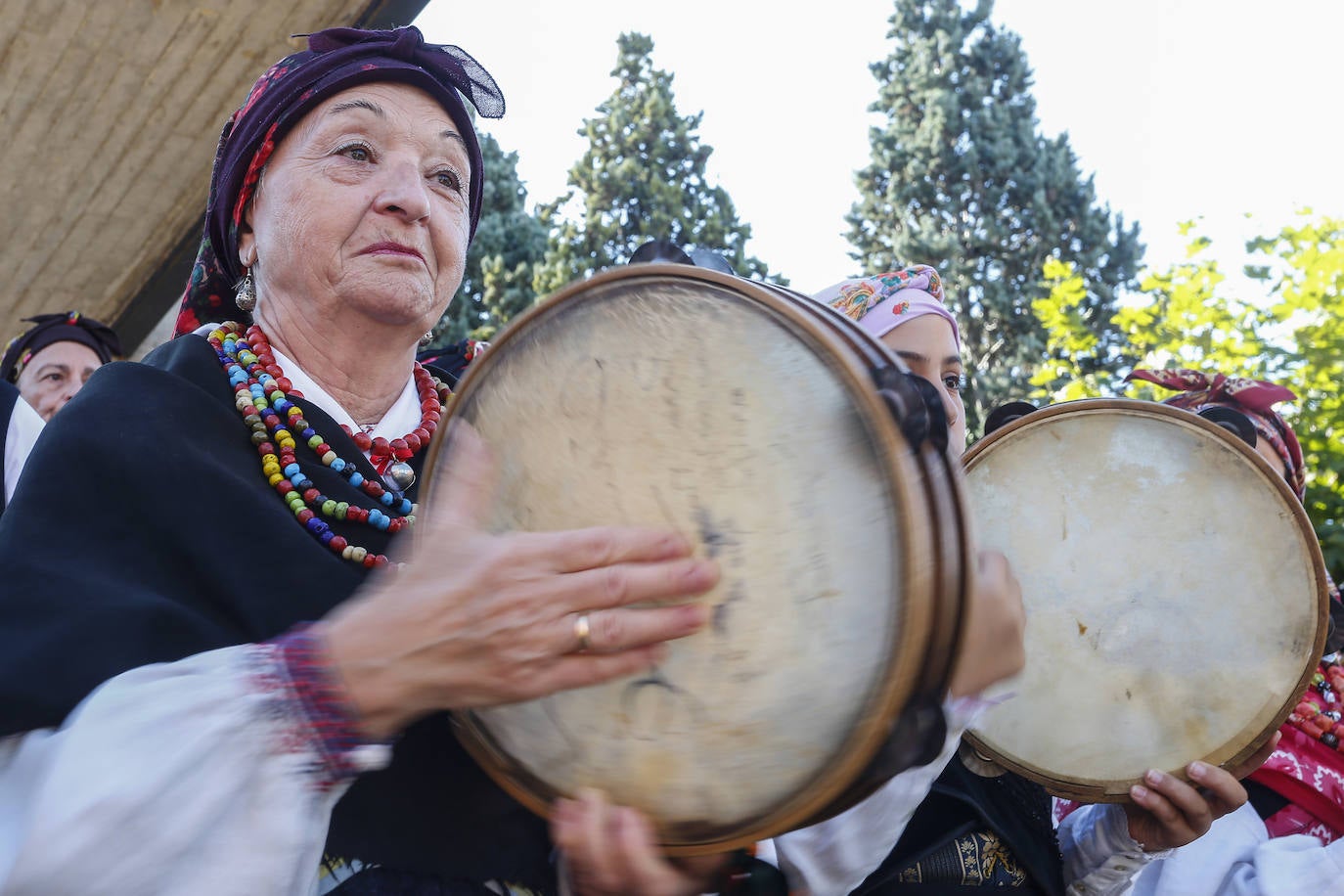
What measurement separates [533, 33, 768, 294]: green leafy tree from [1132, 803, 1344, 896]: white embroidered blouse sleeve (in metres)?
13.4

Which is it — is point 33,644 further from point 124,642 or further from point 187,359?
point 187,359

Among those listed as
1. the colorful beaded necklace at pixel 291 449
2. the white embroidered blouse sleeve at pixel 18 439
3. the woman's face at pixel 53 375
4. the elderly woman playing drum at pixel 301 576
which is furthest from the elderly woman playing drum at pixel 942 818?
the woman's face at pixel 53 375

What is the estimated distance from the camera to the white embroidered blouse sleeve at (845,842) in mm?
1494

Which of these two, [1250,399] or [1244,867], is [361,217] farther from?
[1250,399]

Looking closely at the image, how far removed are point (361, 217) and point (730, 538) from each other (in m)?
1.01

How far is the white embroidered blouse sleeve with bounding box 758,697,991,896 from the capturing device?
58.8 inches

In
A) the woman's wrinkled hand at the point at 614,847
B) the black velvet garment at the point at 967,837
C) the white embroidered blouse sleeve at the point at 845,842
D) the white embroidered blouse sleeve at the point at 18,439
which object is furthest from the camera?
the white embroidered blouse sleeve at the point at 18,439

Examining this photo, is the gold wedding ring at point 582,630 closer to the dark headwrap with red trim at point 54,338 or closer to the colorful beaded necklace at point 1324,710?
the colorful beaded necklace at point 1324,710

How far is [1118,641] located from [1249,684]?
0.78 ft

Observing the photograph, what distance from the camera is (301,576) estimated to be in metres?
1.47

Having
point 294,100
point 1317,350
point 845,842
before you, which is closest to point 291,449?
point 294,100

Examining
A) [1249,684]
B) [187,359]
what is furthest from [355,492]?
[1249,684]

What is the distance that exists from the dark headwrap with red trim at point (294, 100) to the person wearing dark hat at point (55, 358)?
313 cm

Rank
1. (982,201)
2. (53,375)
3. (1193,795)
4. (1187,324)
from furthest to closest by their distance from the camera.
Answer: (982,201) → (1187,324) → (53,375) → (1193,795)
